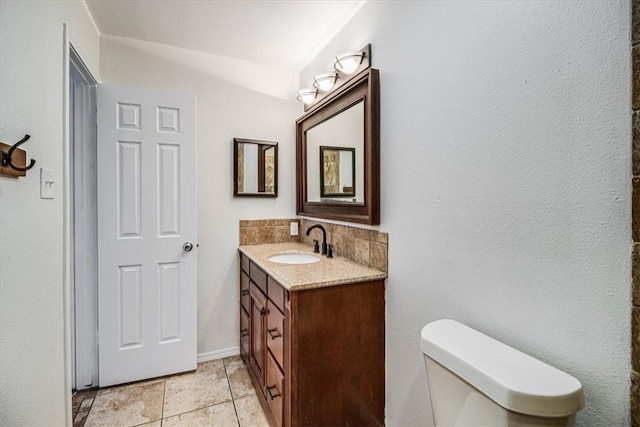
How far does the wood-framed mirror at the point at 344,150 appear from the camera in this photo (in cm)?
161

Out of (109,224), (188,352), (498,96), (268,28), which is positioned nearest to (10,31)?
(109,224)

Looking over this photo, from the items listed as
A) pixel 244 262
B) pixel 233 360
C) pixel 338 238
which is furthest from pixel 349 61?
pixel 233 360

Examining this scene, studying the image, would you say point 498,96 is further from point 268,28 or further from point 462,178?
point 268,28

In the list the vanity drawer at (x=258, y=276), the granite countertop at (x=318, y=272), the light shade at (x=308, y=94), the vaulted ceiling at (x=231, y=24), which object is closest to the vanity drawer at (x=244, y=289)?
the vanity drawer at (x=258, y=276)

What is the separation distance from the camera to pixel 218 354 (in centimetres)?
245

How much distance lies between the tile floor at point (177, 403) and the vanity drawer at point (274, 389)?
0.62 ft

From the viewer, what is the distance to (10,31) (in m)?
0.97

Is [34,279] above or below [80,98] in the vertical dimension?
below

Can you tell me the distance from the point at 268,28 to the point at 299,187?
1.16m

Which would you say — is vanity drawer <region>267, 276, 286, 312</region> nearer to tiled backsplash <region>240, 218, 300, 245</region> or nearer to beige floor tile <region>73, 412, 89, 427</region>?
tiled backsplash <region>240, 218, 300, 245</region>

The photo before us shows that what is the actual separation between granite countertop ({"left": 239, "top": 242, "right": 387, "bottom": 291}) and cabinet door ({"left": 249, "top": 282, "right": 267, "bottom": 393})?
216mm

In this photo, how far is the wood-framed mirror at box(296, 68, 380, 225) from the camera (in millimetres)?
1607

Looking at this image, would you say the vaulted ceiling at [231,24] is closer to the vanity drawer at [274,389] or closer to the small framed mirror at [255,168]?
the small framed mirror at [255,168]

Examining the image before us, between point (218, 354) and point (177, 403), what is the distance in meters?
0.58
